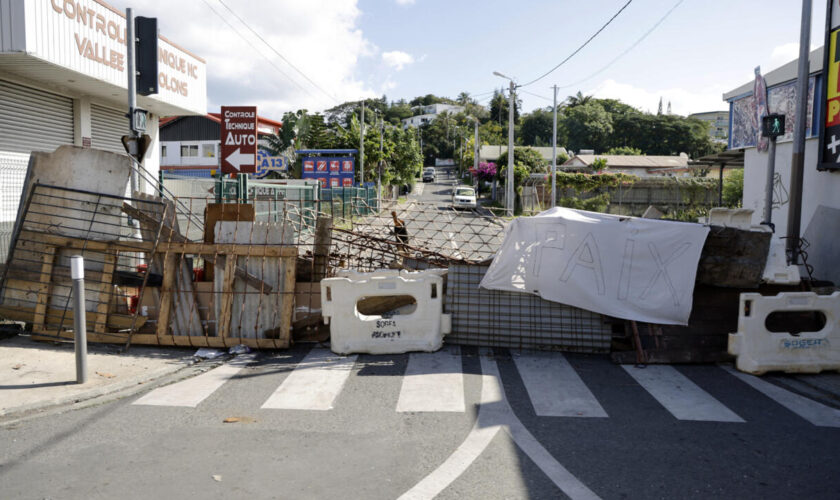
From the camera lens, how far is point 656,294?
25.6ft

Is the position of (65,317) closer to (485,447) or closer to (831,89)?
(485,447)

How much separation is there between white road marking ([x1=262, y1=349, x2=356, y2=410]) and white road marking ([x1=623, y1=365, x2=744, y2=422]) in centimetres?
344

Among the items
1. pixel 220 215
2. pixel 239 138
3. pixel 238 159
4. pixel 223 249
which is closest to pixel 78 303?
pixel 223 249

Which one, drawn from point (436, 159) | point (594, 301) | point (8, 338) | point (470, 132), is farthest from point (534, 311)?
point (436, 159)

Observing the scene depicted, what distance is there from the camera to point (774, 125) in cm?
1055

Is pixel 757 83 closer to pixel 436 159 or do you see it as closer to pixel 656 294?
pixel 656 294

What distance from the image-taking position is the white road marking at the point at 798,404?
227 inches

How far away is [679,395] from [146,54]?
9.57 m

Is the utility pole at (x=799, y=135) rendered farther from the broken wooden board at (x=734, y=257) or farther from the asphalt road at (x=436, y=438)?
the asphalt road at (x=436, y=438)

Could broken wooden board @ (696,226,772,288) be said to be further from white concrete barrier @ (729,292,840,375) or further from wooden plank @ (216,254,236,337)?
wooden plank @ (216,254,236,337)

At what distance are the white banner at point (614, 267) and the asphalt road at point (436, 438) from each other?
90 cm

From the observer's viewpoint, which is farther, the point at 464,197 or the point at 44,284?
the point at 464,197

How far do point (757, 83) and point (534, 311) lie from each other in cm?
1009

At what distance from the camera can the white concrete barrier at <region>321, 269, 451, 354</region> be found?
793 centimetres
